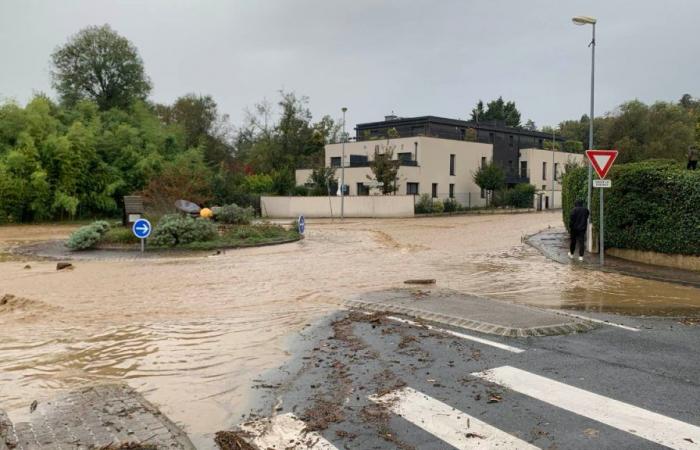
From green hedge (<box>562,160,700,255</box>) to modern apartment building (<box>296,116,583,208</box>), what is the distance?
33246 mm

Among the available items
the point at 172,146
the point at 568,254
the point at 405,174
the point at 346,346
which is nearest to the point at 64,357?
the point at 346,346

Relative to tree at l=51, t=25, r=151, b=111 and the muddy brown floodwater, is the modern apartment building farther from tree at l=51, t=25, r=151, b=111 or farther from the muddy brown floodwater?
the muddy brown floodwater

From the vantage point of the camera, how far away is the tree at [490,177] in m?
56.6

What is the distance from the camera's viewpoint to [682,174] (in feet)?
48.5

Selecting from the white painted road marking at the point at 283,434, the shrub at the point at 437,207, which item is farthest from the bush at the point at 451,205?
the white painted road marking at the point at 283,434

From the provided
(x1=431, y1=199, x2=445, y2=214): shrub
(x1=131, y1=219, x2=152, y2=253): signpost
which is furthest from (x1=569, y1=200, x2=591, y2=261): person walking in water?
(x1=431, y1=199, x2=445, y2=214): shrub

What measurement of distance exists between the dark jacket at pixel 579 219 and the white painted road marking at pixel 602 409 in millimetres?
12180

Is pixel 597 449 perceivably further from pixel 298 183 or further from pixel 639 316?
pixel 298 183

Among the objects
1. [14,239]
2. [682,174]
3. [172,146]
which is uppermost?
[172,146]

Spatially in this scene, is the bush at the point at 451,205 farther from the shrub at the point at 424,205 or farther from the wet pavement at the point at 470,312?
the wet pavement at the point at 470,312

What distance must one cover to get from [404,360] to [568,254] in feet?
44.6

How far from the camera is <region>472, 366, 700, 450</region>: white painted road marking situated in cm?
439

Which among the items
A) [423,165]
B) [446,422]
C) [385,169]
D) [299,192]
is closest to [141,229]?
[446,422]

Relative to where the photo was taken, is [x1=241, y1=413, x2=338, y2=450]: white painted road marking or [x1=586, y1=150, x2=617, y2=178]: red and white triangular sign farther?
[x1=586, y1=150, x2=617, y2=178]: red and white triangular sign
